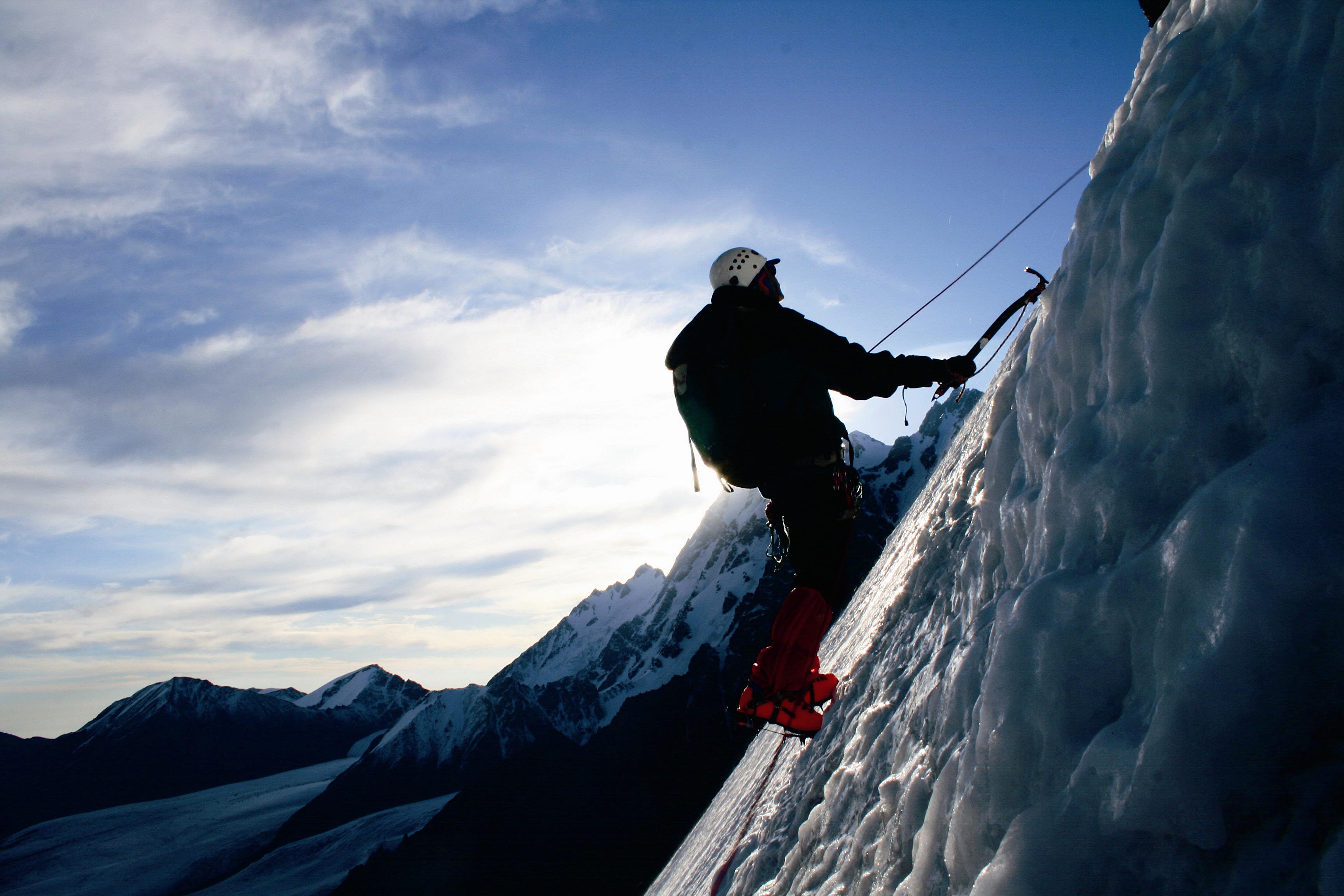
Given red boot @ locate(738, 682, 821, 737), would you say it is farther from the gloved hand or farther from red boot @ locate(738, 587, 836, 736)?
the gloved hand

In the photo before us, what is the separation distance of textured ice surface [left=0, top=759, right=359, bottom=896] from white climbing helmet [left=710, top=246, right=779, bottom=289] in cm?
13652

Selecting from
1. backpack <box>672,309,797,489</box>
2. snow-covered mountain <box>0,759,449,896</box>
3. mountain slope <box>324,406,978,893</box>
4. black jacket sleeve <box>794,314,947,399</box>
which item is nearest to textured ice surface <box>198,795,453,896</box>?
snow-covered mountain <box>0,759,449,896</box>

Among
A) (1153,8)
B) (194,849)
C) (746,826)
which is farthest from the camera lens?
(194,849)

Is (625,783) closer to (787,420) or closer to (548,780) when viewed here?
(548,780)

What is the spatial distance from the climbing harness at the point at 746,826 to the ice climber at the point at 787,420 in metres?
1.07

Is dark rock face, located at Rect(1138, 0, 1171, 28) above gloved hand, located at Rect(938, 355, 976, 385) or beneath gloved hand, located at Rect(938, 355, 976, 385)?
above

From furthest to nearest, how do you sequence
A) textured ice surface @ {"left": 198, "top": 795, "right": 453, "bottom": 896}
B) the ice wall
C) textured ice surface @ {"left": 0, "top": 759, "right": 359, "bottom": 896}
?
textured ice surface @ {"left": 0, "top": 759, "right": 359, "bottom": 896} → textured ice surface @ {"left": 198, "top": 795, "right": 453, "bottom": 896} → the ice wall

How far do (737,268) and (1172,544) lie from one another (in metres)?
3.29

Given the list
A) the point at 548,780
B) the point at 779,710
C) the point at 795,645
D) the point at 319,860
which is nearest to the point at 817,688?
the point at 779,710

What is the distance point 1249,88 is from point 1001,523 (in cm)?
144

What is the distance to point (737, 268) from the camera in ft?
14.3

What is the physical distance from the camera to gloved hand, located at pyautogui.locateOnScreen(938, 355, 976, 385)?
12.7 ft

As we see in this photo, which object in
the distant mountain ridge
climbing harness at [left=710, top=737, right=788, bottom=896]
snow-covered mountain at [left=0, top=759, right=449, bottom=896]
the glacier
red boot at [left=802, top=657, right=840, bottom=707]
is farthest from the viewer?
the glacier

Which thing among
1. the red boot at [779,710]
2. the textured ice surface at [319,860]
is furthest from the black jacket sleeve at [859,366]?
the textured ice surface at [319,860]
